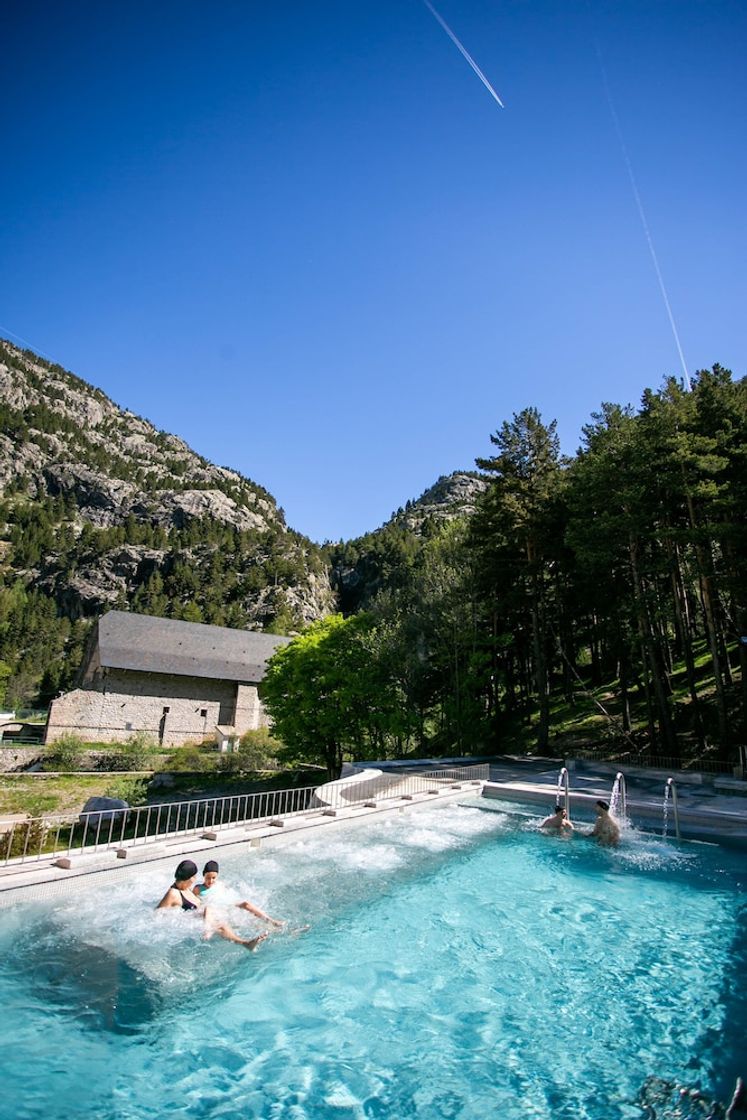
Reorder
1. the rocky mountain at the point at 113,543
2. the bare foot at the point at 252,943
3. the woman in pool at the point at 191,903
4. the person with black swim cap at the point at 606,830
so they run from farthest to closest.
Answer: the rocky mountain at the point at 113,543
the person with black swim cap at the point at 606,830
the woman in pool at the point at 191,903
the bare foot at the point at 252,943

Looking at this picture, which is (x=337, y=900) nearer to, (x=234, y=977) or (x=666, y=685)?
(x=234, y=977)

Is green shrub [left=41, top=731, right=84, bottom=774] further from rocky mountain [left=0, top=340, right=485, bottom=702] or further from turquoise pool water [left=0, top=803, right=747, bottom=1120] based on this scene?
rocky mountain [left=0, top=340, right=485, bottom=702]

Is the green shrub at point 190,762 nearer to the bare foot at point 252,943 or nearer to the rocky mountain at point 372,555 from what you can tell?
the bare foot at point 252,943

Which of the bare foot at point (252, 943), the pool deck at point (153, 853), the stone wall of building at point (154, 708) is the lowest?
the bare foot at point (252, 943)

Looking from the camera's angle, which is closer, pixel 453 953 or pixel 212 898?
pixel 453 953

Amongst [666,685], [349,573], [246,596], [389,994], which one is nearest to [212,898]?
[389,994]

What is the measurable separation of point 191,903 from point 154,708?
4374cm

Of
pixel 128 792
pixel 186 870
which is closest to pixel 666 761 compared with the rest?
pixel 186 870

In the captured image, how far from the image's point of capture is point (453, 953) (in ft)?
24.0

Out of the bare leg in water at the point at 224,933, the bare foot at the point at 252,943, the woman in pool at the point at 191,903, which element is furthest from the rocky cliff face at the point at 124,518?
the bare foot at the point at 252,943

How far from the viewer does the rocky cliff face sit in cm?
12056

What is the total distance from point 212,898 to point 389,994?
314 centimetres

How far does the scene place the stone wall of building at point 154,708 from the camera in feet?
140

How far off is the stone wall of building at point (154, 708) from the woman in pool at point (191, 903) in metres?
39.6
